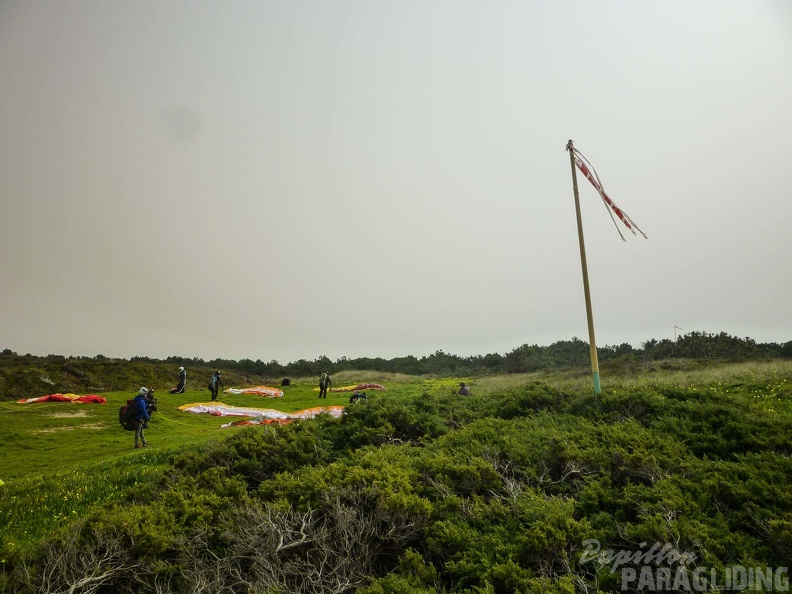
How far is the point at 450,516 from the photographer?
249 inches

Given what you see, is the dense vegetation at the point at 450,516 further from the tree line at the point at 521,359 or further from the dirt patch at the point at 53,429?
the tree line at the point at 521,359

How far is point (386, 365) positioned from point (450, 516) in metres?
73.2

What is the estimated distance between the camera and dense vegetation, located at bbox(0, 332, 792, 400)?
35719 mm

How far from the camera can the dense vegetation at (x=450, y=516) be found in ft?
16.9

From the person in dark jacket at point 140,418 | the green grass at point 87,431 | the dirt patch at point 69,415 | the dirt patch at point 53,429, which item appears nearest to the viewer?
the green grass at point 87,431

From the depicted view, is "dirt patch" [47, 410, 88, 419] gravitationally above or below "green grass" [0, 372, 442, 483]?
above

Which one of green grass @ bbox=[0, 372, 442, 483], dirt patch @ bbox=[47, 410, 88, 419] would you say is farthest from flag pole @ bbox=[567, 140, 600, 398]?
dirt patch @ bbox=[47, 410, 88, 419]

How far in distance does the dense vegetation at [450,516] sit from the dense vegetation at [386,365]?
30.7m

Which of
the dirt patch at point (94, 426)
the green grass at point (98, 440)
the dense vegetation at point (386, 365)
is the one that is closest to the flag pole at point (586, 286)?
the green grass at point (98, 440)

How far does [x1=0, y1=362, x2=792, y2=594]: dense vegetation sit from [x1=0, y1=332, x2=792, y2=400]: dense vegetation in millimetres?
30723

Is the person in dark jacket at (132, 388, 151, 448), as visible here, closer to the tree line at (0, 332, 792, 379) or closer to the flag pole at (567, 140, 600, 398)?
the flag pole at (567, 140, 600, 398)

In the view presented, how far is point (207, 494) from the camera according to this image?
7609 millimetres

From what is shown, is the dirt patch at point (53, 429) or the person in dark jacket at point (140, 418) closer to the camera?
the person in dark jacket at point (140, 418)

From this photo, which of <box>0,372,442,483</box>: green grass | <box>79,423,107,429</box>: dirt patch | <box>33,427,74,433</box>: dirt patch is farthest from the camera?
<box>79,423,107,429</box>: dirt patch
